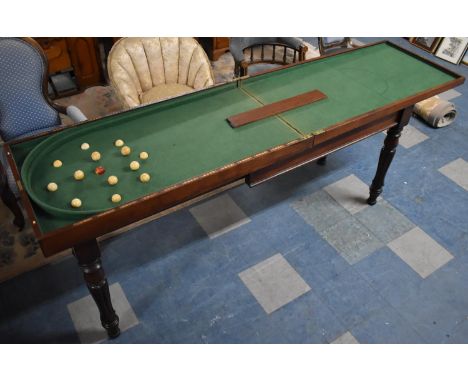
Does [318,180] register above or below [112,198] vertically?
below

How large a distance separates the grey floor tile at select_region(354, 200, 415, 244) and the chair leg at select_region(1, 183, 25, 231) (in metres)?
2.51

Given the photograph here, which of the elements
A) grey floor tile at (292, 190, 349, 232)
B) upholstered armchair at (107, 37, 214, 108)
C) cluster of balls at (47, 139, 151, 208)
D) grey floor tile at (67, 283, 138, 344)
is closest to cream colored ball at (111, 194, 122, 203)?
cluster of balls at (47, 139, 151, 208)

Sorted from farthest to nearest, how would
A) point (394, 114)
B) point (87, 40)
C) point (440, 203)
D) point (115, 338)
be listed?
point (87, 40), point (440, 203), point (394, 114), point (115, 338)

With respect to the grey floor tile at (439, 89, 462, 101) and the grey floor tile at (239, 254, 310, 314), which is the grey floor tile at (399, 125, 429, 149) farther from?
the grey floor tile at (239, 254, 310, 314)

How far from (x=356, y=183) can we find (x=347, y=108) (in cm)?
108

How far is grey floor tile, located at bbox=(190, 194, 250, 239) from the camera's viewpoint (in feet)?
10.1

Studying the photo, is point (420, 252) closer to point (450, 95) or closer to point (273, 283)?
point (273, 283)

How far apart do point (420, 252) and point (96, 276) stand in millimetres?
2232

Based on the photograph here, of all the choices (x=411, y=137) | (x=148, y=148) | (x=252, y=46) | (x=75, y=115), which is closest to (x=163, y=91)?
(x=75, y=115)

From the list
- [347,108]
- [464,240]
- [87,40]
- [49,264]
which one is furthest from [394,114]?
[87,40]

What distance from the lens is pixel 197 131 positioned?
2.36 metres

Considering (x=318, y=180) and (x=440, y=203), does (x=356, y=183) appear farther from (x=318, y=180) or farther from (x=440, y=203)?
(x=440, y=203)

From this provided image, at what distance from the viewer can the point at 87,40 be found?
414 cm

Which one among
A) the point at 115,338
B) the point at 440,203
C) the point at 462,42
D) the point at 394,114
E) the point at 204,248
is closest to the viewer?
the point at 115,338
